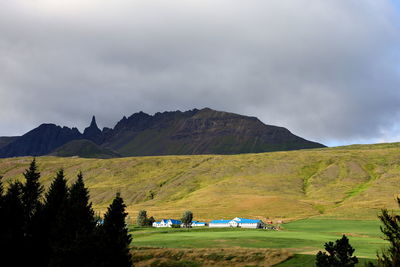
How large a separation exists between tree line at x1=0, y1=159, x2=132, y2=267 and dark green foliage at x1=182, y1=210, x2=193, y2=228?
3605 inches

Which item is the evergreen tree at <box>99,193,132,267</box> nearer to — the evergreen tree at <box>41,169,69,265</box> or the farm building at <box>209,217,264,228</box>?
the evergreen tree at <box>41,169,69,265</box>

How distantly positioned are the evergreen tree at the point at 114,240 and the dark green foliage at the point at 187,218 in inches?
4030

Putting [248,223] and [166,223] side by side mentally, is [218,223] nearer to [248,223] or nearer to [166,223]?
[248,223]

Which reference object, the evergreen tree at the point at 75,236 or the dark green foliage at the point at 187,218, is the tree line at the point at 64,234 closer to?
the evergreen tree at the point at 75,236

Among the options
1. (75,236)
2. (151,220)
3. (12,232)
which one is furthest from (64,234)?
(151,220)

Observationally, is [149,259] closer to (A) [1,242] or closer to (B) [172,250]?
(B) [172,250]

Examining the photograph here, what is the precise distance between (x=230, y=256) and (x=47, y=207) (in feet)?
108

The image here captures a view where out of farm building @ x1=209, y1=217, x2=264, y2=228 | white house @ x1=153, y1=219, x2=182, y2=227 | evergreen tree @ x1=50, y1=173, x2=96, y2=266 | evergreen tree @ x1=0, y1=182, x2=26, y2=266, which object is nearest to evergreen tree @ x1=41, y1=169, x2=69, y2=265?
evergreen tree @ x1=50, y1=173, x2=96, y2=266

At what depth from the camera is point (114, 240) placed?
42375 millimetres

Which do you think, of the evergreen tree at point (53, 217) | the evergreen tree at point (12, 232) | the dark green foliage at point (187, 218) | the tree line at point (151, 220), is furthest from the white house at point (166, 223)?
the evergreen tree at point (12, 232)

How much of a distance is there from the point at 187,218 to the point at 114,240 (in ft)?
356

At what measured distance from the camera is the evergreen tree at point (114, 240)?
39434 mm

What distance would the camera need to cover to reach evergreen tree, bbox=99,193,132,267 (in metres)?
39.4

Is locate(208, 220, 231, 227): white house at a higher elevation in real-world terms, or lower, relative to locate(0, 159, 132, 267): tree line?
lower
